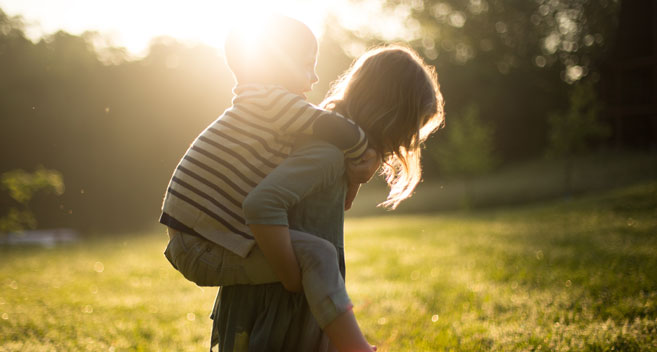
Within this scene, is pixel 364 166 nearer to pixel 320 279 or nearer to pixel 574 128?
pixel 320 279

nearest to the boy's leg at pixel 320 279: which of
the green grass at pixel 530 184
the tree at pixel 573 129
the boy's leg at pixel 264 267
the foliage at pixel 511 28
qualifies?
the boy's leg at pixel 264 267

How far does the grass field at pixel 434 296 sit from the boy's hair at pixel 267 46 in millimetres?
2154

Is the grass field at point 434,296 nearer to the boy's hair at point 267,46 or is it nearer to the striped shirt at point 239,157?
the striped shirt at point 239,157

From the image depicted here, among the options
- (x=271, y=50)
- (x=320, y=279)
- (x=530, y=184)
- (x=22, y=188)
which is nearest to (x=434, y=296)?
(x=320, y=279)

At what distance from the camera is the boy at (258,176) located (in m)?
1.82

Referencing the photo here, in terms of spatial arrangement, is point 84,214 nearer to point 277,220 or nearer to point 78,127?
point 78,127

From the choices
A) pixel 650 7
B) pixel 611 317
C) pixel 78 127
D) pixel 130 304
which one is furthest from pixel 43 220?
pixel 650 7

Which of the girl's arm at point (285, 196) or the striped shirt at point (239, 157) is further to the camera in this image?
the striped shirt at point (239, 157)

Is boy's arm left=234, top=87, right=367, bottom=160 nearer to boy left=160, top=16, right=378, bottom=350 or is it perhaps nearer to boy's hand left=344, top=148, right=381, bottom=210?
boy left=160, top=16, right=378, bottom=350

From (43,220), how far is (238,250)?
18858 mm

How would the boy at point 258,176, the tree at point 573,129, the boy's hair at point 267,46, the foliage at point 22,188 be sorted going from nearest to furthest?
the boy at point 258,176 → the boy's hair at point 267,46 → the foliage at point 22,188 → the tree at point 573,129

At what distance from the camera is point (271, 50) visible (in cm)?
196

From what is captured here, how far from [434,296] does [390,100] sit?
341 cm

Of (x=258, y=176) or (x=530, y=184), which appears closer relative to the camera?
(x=258, y=176)
